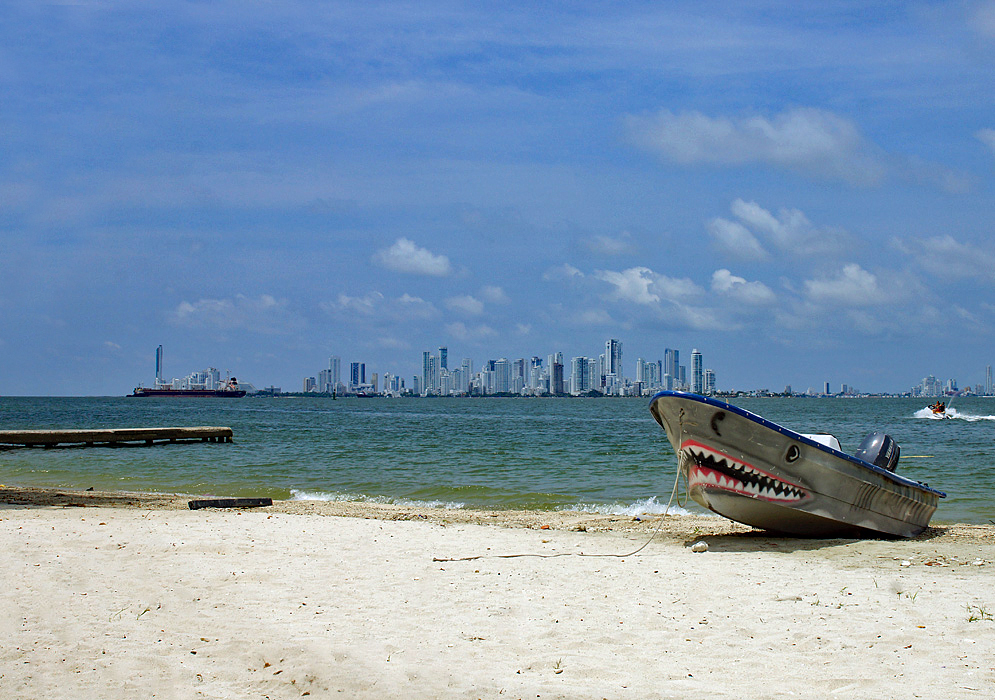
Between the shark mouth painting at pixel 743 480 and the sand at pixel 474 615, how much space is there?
65 cm

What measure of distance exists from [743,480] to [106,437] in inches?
1315

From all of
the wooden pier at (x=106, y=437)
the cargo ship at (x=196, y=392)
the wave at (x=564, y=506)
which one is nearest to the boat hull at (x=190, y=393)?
the cargo ship at (x=196, y=392)

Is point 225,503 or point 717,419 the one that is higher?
point 717,419

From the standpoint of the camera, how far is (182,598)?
22.5 feet

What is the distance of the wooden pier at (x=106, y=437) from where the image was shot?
3403 cm

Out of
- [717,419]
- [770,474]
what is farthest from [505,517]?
[770,474]

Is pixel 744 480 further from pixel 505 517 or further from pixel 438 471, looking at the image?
pixel 438 471

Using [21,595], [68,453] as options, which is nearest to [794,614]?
[21,595]

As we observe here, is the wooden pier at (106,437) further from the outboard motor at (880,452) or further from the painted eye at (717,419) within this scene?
the outboard motor at (880,452)

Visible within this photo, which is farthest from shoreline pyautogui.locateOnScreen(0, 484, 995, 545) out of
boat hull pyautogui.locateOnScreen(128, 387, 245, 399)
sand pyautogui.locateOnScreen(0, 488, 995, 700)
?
boat hull pyautogui.locateOnScreen(128, 387, 245, 399)

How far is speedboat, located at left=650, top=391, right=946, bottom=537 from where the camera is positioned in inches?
392

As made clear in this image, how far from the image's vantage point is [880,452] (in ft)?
37.6

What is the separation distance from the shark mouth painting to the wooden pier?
3237cm

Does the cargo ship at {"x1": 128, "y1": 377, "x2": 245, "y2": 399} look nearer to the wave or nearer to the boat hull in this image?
the boat hull
